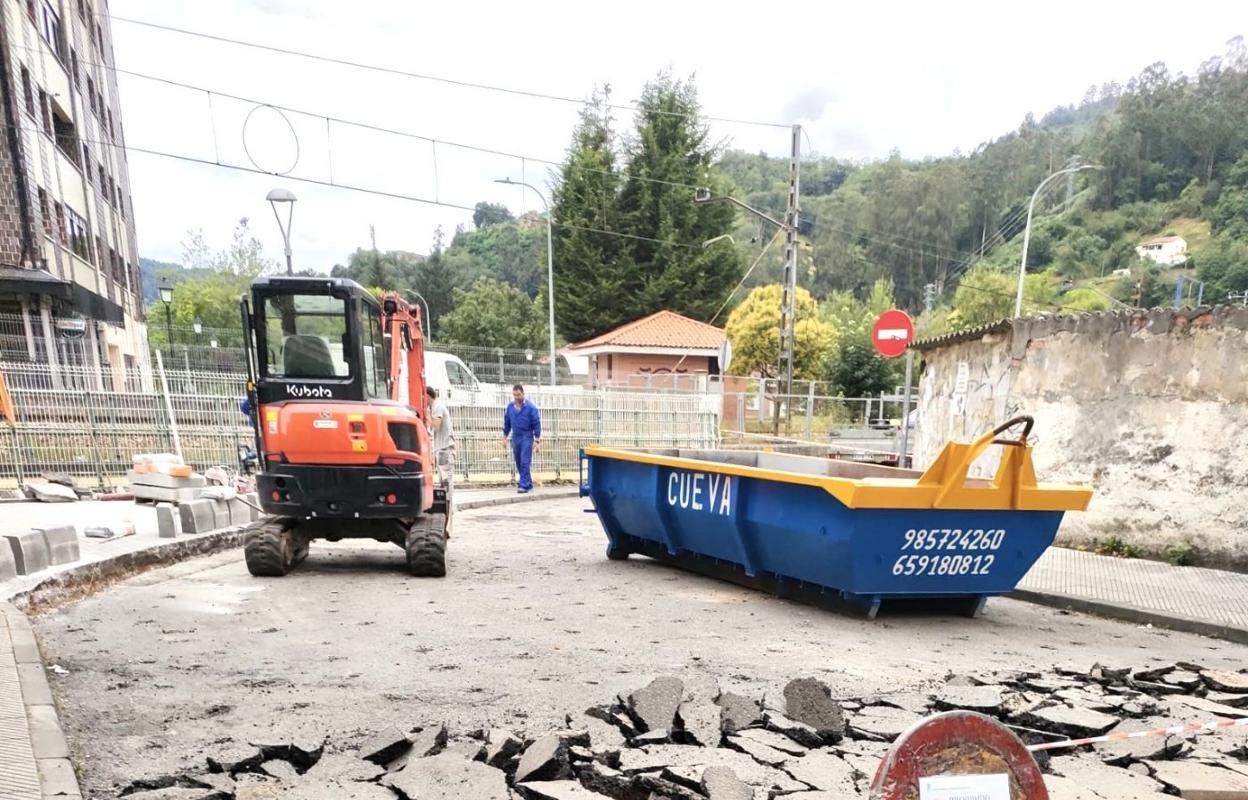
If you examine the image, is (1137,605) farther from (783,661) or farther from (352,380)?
(352,380)

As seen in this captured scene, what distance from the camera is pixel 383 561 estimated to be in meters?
8.38

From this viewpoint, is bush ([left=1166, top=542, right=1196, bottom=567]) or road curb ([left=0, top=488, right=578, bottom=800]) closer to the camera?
road curb ([left=0, top=488, right=578, bottom=800])

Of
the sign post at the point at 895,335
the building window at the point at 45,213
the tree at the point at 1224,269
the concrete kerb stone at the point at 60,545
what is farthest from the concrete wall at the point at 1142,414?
the tree at the point at 1224,269

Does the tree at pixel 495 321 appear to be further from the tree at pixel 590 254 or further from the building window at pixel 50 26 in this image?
Result: the building window at pixel 50 26

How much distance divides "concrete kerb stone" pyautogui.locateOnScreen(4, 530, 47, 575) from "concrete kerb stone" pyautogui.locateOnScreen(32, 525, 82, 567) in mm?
69

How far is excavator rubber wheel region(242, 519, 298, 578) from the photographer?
7004 millimetres

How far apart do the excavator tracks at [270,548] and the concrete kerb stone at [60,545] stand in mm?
1381

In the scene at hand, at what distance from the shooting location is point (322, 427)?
6.91 m

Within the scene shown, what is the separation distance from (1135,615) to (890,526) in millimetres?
2531

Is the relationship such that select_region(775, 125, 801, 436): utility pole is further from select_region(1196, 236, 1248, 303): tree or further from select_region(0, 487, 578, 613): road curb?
select_region(1196, 236, 1248, 303): tree

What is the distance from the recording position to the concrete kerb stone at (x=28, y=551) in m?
6.10

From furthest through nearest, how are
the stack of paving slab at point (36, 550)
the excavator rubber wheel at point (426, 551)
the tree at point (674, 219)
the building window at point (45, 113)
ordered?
the tree at point (674, 219)
the building window at point (45, 113)
the excavator rubber wheel at point (426, 551)
the stack of paving slab at point (36, 550)

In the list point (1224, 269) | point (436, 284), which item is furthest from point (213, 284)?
point (1224, 269)

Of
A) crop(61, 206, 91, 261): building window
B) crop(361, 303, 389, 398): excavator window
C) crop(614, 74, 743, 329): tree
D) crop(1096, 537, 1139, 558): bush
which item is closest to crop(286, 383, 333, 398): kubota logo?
crop(361, 303, 389, 398): excavator window
